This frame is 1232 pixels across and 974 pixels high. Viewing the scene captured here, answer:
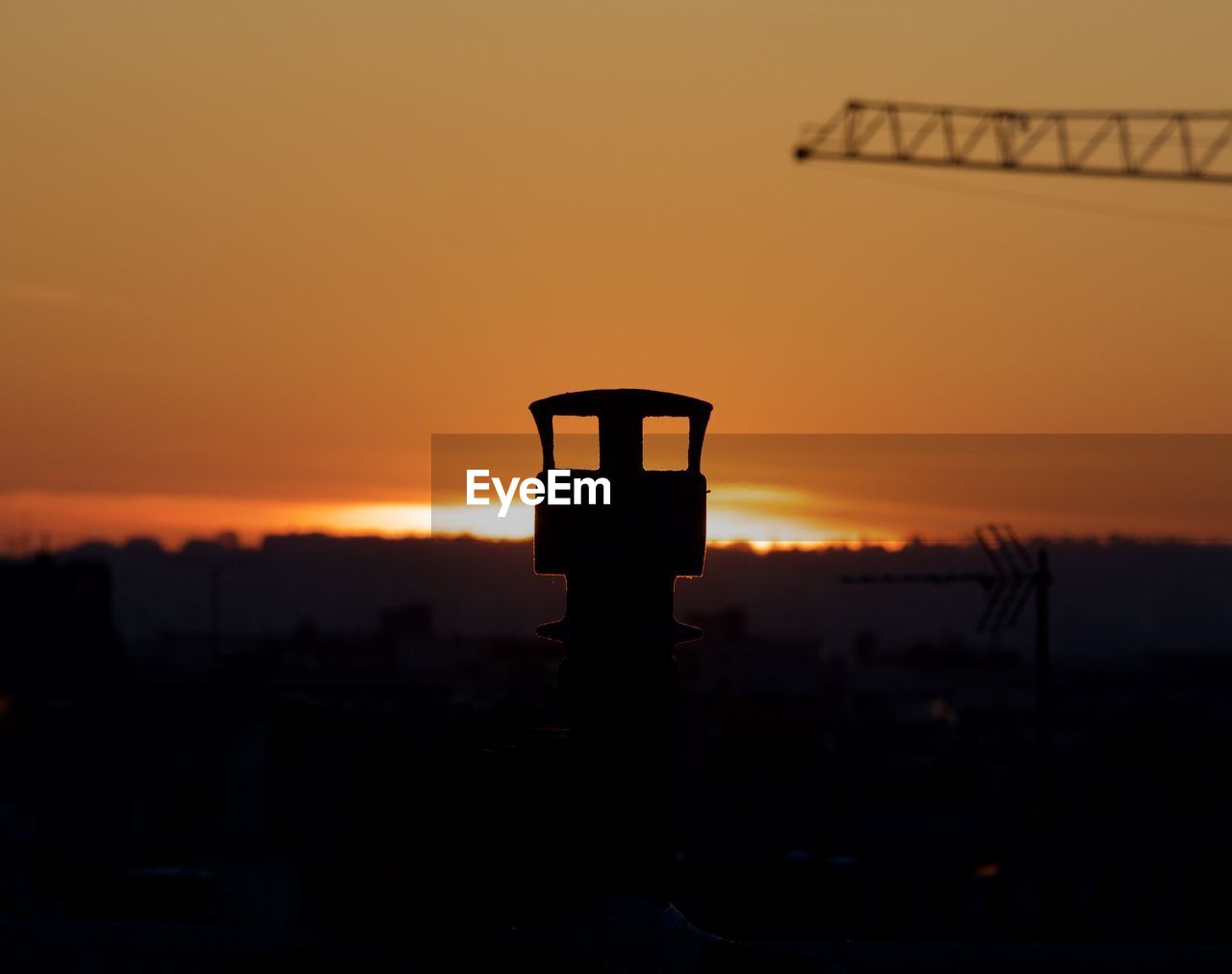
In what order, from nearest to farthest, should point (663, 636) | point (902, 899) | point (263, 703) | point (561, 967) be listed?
point (561, 967)
point (663, 636)
point (902, 899)
point (263, 703)

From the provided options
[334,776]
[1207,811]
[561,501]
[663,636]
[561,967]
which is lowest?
[1207,811]

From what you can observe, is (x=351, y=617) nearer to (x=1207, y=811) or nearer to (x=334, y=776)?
(x=1207, y=811)

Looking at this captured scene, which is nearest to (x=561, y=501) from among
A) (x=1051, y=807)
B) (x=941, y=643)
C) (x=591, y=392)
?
(x=591, y=392)

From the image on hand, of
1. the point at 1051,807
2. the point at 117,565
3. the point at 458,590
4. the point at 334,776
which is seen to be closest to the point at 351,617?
the point at 458,590

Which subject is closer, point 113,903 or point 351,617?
point 113,903

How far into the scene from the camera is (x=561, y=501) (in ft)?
31.1

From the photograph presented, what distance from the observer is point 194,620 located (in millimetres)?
138875

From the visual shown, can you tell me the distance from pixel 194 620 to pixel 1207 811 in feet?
341

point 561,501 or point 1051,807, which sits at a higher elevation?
point 561,501

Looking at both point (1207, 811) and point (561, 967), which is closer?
point (561, 967)

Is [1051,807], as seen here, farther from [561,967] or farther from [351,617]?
[351,617]

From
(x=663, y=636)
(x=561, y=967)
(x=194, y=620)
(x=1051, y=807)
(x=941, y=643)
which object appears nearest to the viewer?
(x=561, y=967)

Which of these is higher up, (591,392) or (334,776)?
(591,392)

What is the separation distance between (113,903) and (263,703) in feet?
51.3
